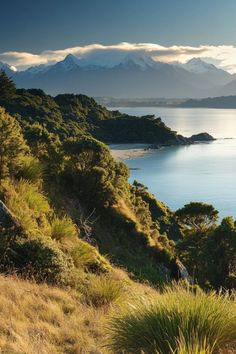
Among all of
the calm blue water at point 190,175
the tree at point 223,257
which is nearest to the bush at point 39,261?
the tree at point 223,257

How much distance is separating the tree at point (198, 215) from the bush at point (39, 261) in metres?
31.4

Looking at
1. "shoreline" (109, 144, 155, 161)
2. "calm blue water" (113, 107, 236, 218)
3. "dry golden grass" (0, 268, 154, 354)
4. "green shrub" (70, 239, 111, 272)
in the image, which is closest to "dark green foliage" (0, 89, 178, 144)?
"shoreline" (109, 144, 155, 161)

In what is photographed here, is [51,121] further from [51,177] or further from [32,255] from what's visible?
[32,255]

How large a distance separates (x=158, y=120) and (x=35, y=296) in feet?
580

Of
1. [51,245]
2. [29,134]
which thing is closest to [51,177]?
[29,134]

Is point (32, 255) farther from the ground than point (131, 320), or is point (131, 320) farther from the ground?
point (131, 320)

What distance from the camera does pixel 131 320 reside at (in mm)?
5582

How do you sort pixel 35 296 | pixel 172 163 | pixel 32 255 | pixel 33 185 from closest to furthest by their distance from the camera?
pixel 35 296 < pixel 32 255 < pixel 33 185 < pixel 172 163

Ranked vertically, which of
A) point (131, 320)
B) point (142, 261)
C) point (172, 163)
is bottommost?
point (172, 163)

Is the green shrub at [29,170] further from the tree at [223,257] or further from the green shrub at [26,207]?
the tree at [223,257]

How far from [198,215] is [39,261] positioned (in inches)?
1295

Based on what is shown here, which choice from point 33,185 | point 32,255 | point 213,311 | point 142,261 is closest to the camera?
point 213,311

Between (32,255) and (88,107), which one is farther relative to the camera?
(88,107)

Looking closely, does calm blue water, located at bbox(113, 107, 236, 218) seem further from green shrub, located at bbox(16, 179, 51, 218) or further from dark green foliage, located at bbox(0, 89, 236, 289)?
green shrub, located at bbox(16, 179, 51, 218)
